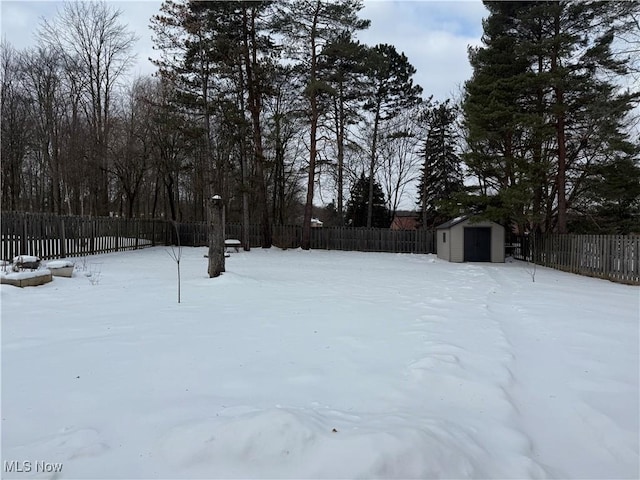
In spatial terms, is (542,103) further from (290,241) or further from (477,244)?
(290,241)

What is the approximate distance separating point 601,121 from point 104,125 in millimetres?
24617

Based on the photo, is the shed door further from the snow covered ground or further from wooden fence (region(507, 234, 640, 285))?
the snow covered ground

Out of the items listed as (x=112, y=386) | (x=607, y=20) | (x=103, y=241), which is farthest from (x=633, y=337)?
(x=103, y=241)

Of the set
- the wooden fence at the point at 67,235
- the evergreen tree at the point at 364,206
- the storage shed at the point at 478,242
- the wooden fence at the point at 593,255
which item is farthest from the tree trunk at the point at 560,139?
the wooden fence at the point at 67,235

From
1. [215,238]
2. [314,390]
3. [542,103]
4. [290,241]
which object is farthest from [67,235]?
[542,103]

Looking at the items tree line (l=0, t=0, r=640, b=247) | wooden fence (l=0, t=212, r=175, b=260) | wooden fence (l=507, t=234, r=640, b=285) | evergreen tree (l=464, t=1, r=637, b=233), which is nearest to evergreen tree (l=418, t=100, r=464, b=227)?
tree line (l=0, t=0, r=640, b=247)

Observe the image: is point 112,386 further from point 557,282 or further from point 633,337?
point 557,282

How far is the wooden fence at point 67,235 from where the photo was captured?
1103 centimetres

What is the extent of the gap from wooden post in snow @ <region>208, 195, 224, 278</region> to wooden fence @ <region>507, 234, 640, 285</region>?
35.3 feet

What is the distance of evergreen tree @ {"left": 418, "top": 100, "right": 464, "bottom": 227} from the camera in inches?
1121

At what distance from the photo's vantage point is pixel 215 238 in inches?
352

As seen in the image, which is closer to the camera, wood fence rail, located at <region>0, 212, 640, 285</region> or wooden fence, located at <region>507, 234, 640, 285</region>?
wooden fence, located at <region>507, 234, 640, 285</region>

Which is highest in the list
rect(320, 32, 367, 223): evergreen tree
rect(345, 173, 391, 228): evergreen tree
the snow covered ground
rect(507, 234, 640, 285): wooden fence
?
rect(320, 32, 367, 223): evergreen tree

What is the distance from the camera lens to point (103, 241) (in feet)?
53.6
